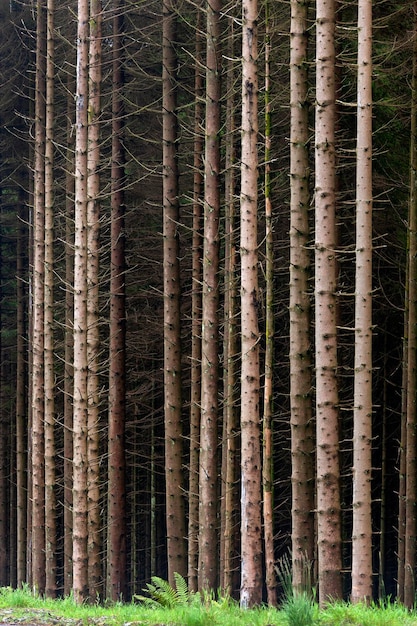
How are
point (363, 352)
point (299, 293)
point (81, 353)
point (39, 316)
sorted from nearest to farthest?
point (363, 352), point (299, 293), point (81, 353), point (39, 316)

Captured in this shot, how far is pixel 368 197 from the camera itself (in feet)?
36.8

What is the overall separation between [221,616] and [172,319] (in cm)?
799

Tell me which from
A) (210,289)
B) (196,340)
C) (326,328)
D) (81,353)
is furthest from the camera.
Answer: (196,340)

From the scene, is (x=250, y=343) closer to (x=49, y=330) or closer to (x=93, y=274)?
(x=93, y=274)

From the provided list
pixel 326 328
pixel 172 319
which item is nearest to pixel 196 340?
pixel 172 319

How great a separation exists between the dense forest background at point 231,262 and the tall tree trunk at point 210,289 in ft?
0.10

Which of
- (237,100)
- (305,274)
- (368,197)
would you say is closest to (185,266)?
(237,100)

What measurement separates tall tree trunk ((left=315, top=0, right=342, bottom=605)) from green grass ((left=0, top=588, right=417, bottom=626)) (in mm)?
1405

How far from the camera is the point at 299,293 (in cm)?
1280

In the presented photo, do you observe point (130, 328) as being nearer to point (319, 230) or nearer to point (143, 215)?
point (143, 215)

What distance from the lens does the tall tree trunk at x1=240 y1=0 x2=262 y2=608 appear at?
12.2m

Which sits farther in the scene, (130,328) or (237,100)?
(130,328)

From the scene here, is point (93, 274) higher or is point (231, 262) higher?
point (231, 262)

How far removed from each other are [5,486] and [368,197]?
20767 millimetres
